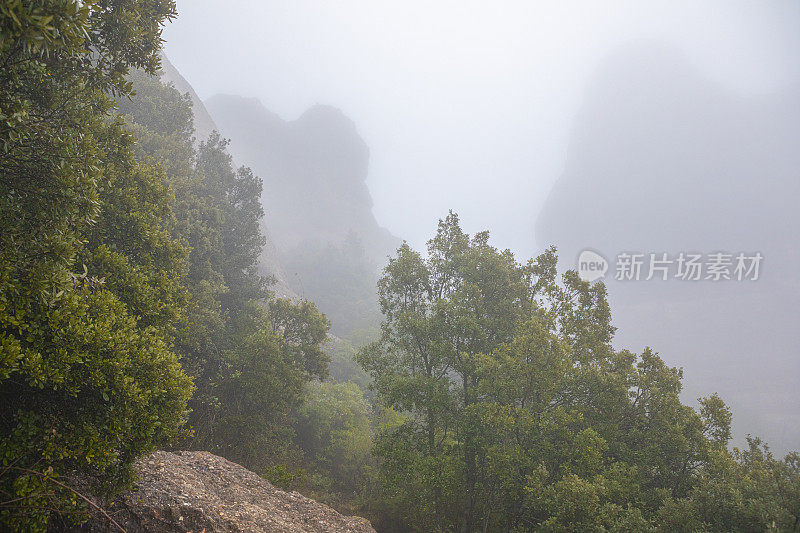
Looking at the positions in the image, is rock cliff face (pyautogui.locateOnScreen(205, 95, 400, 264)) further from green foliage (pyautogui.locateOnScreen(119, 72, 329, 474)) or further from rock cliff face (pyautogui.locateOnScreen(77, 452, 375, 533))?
rock cliff face (pyautogui.locateOnScreen(77, 452, 375, 533))

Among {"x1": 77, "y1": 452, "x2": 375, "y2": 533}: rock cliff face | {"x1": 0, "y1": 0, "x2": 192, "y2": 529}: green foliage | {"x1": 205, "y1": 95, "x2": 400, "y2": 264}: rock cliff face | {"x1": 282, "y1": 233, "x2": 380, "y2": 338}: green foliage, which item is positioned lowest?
{"x1": 77, "y1": 452, "x2": 375, "y2": 533}: rock cliff face

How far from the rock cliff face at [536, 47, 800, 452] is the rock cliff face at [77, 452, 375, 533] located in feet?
314

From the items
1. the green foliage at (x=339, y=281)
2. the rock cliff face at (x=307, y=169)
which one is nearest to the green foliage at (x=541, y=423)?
the green foliage at (x=339, y=281)

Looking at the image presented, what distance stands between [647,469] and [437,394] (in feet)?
25.3

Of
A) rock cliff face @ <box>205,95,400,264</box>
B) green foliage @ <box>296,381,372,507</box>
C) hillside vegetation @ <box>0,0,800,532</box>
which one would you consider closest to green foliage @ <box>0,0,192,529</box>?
hillside vegetation @ <box>0,0,800,532</box>

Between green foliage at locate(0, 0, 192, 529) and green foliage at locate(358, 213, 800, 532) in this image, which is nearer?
green foliage at locate(0, 0, 192, 529)

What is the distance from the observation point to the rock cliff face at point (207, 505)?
6957 mm

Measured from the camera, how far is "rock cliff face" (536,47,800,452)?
10056 centimetres

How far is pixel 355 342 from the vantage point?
5416 cm

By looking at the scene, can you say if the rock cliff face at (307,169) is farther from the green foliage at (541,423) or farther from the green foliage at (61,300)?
the green foliage at (61,300)

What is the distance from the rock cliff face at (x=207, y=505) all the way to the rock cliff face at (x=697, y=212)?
9583 cm

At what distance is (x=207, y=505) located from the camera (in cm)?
826

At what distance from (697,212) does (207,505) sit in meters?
197

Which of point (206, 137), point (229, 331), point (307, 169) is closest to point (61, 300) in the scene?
point (229, 331)
